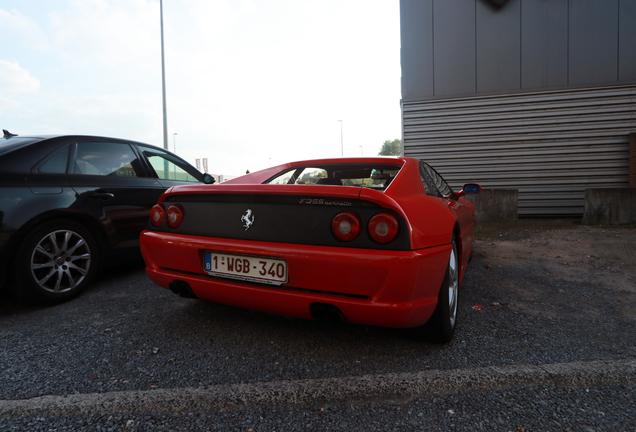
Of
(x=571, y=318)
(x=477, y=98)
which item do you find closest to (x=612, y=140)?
(x=477, y=98)

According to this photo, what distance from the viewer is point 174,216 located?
233 cm

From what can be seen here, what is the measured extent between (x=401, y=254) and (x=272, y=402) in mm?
884

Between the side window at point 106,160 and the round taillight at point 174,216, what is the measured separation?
1417 mm

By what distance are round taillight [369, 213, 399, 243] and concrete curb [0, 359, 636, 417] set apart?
0.68 m

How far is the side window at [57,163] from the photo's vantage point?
9.59 feet

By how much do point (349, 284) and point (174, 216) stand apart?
121 centimetres

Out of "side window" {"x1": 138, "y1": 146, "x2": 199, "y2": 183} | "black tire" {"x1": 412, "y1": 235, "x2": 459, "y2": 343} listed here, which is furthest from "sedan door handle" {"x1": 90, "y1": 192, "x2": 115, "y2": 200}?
"black tire" {"x1": 412, "y1": 235, "x2": 459, "y2": 343}

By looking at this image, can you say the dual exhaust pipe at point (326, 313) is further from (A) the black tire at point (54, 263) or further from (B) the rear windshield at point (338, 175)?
(A) the black tire at point (54, 263)

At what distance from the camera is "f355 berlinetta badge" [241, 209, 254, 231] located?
209 centimetres

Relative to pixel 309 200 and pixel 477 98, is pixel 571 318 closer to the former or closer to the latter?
pixel 309 200

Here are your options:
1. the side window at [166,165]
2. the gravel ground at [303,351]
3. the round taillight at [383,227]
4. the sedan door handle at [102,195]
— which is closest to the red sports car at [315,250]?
the round taillight at [383,227]

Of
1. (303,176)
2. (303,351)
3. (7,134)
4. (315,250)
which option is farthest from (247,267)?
(7,134)

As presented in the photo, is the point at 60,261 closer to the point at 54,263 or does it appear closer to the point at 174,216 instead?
→ the point at 54,263

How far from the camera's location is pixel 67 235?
2.93 meters
